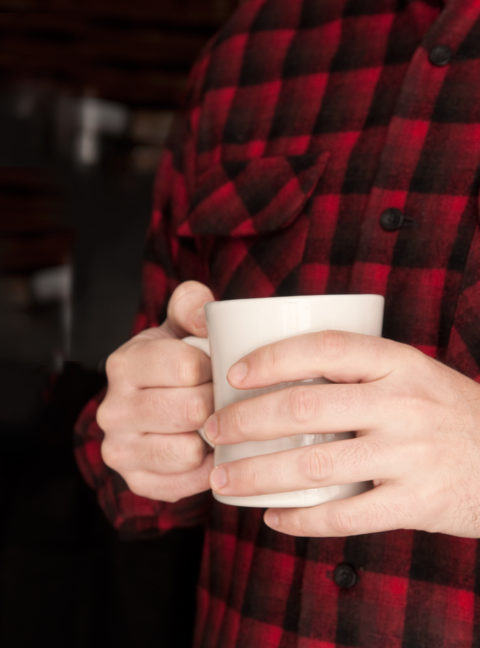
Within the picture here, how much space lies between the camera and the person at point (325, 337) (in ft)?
1.52

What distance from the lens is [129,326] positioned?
4.55 feet

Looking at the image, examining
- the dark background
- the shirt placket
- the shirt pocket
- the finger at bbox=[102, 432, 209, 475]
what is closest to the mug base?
the finger at bbox=[102, 432, 209, 475]

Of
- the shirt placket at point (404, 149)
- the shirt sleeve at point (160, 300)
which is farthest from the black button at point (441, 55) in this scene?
the shirt sleeve at point (160, 300)

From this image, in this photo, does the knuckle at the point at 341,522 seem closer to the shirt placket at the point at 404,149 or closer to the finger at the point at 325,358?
the finger at the point at 325,358

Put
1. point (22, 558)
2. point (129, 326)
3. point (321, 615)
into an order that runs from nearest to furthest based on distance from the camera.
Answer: point (321, 615) → point (22, 558) → point (129, 326)

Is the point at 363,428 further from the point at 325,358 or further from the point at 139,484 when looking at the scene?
the point at 139,484

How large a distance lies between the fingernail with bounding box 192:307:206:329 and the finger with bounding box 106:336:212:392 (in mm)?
32

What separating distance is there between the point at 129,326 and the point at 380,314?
36.9 inches

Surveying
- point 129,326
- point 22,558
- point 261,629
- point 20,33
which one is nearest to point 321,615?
point 261,629

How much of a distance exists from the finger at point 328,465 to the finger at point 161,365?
0.40 ft

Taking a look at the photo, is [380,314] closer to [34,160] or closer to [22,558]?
[22,558]

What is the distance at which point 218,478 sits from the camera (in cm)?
49

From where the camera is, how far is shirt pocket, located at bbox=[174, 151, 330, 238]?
76 cm

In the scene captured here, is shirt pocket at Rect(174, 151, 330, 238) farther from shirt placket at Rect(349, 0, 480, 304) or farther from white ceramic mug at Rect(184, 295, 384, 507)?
white ceramic mug at Rect(184, 295, 384, 507)
